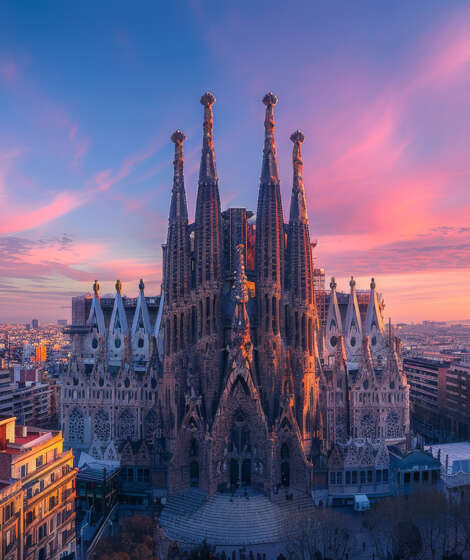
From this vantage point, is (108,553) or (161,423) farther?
(161,423)

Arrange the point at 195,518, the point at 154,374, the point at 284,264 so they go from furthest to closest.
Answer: the point at 154,374
the point at 284,264
the point at 195,518

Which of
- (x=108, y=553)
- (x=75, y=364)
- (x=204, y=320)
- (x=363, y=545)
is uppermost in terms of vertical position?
(x=204, y=320)

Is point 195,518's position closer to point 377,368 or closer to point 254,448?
point 254,448

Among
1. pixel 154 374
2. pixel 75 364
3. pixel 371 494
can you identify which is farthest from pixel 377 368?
pixel 75 364

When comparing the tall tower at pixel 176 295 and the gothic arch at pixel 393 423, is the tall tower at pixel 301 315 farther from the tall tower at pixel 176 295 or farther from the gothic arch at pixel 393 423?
the gothic arch at pixel 393 423

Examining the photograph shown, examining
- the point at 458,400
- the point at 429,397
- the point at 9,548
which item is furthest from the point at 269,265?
the point at 429,397

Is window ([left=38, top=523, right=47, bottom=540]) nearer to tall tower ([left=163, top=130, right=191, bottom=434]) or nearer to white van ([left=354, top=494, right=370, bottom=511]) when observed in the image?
tall tower ([left=163, top=130, right=191, bottom=434])

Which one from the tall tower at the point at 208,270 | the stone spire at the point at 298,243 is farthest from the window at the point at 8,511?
the stone spire at the point at 298,243
